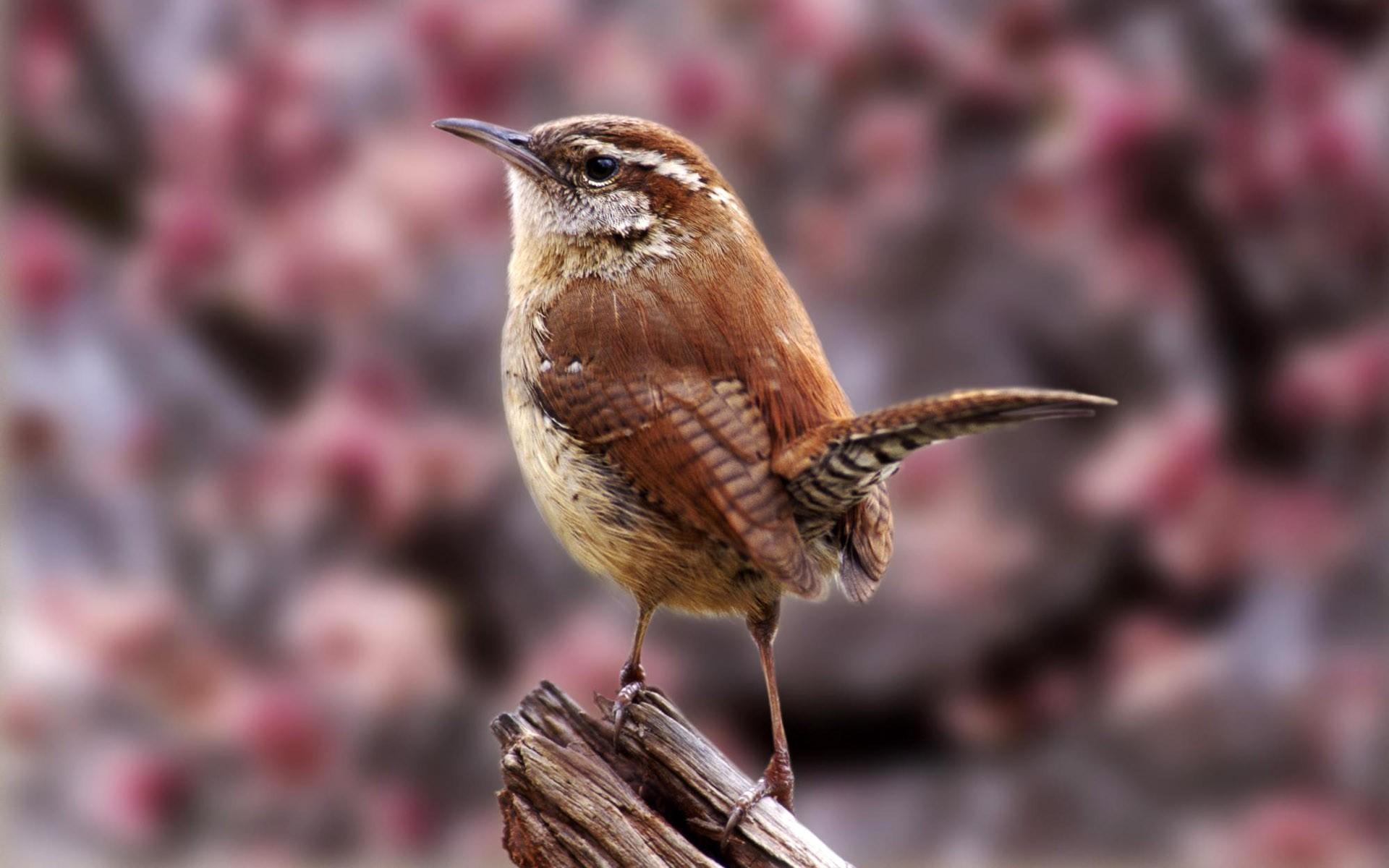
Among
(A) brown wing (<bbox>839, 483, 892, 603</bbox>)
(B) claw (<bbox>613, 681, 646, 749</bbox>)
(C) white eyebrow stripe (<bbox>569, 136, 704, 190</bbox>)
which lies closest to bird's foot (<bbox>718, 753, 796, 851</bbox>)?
(B) claw (<bbox>613, 681, 646, 749</bbox>)

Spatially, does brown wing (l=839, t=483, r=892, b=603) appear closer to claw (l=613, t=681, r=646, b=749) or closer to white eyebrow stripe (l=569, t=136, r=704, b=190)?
claw (l=613, t=681, r=646, b=749)

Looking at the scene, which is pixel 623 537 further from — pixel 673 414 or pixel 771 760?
pixel 771 760

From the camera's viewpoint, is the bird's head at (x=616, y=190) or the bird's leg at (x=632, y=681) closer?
the bird's leg at (x=632, y=681)

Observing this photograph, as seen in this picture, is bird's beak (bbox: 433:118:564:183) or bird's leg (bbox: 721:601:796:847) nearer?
bird's leg (bbox: 721:601:796:847)

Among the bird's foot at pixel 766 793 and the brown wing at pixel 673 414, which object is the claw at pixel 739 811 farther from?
the brown wing at pixel 673 414

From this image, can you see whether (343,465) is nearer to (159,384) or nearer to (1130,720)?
(159,384)

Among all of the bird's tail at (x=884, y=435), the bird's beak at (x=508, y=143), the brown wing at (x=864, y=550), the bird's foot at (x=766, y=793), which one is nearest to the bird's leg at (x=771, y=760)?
the bird's foot at (x=766, y=793)
